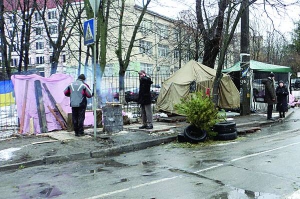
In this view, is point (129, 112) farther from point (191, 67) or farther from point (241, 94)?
point (241, 94)

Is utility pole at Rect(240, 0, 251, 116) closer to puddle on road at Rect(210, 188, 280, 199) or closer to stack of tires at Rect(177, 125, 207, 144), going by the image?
stack of tires at Rect(177, 125, 207, 144)

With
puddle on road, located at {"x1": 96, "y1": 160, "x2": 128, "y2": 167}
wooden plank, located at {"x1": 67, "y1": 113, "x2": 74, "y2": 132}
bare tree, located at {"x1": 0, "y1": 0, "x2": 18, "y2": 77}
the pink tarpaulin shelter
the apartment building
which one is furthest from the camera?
the apartment building

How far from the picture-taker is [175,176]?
6000mm

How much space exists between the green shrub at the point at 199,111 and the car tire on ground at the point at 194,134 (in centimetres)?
14

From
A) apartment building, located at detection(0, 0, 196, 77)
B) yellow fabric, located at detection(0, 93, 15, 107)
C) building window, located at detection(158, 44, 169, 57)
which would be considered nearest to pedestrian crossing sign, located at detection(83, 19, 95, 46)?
yellow fabric, located at detection(0, 93, 15, 107)

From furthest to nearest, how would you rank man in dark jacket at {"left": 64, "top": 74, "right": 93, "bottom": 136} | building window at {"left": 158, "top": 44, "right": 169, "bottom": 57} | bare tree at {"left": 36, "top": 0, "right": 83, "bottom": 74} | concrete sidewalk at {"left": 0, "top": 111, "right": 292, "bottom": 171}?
building window at {"left": 158, "top": 44, "right": 169, "bottom": 57}
bare tree at {"left": 36, "top": 0, "right": 83, "bottom": 74}
man in dark jacket at {"left": 64, "top": 74, "right": 93, "bottom": 136}
concrete sidewalk at {"left": 0, "top": 111, "right": 292, "bottom": 171}

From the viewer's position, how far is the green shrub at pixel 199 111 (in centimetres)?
935

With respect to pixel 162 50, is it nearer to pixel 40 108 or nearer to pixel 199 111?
pixel 40 108

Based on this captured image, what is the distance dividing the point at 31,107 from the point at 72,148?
3.02m

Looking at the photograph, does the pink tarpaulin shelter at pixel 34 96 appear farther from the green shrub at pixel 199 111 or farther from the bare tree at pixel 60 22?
the bare tree at pixel 60 22

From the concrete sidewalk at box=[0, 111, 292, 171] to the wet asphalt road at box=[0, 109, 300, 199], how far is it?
38 centimetres

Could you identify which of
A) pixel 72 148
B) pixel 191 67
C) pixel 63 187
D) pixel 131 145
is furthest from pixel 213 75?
pixel 63 187

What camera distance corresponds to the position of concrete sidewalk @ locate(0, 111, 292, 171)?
25.4 feet

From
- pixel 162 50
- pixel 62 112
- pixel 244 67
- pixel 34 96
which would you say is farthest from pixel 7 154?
pixel 162 50
